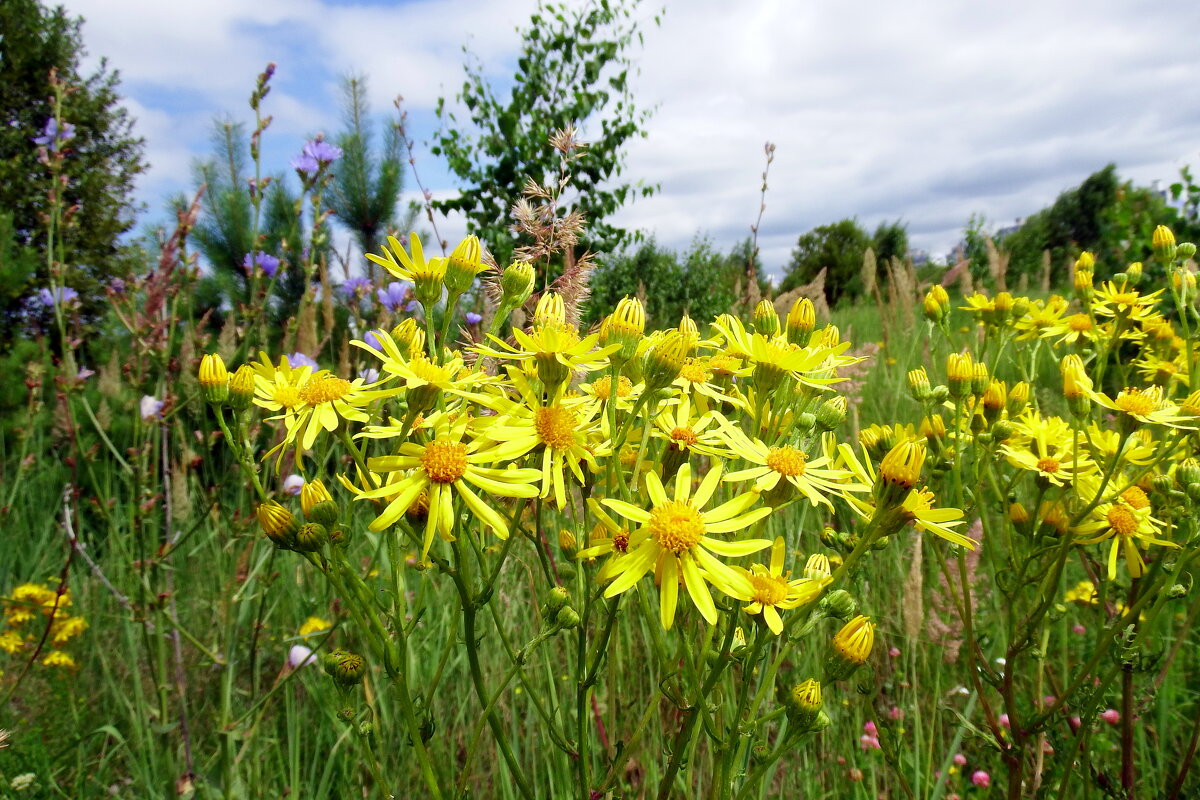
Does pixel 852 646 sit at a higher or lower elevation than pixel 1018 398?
lower

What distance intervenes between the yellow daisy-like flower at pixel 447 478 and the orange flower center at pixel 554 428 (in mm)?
71

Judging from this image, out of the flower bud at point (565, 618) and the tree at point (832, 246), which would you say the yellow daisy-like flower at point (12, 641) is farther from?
the tree at point (832, 246)

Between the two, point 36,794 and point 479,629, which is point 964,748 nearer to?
point 479,629

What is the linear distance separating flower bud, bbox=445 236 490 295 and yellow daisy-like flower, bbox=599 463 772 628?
497 mm

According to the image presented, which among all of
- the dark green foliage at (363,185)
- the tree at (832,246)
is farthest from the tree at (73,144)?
the tree at (832,246)

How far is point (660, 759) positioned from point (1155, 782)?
4.54 ft

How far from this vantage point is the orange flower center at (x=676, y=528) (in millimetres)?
851

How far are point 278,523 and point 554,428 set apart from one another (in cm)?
47

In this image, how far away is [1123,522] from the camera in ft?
4.43

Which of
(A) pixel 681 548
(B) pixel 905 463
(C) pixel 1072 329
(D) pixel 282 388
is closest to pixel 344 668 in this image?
(D) pixel 282 388

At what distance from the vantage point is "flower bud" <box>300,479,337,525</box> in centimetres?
99

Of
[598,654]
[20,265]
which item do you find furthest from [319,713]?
[20,265]

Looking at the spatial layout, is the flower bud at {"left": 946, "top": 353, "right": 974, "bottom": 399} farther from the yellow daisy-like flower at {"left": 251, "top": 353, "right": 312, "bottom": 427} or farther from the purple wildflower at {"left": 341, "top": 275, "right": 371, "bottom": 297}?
the purple wildflower at {"left": 341, "top": 275, "right": 371, "bottom": 297}

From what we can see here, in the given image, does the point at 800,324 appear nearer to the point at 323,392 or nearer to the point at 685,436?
the point at 685,436
